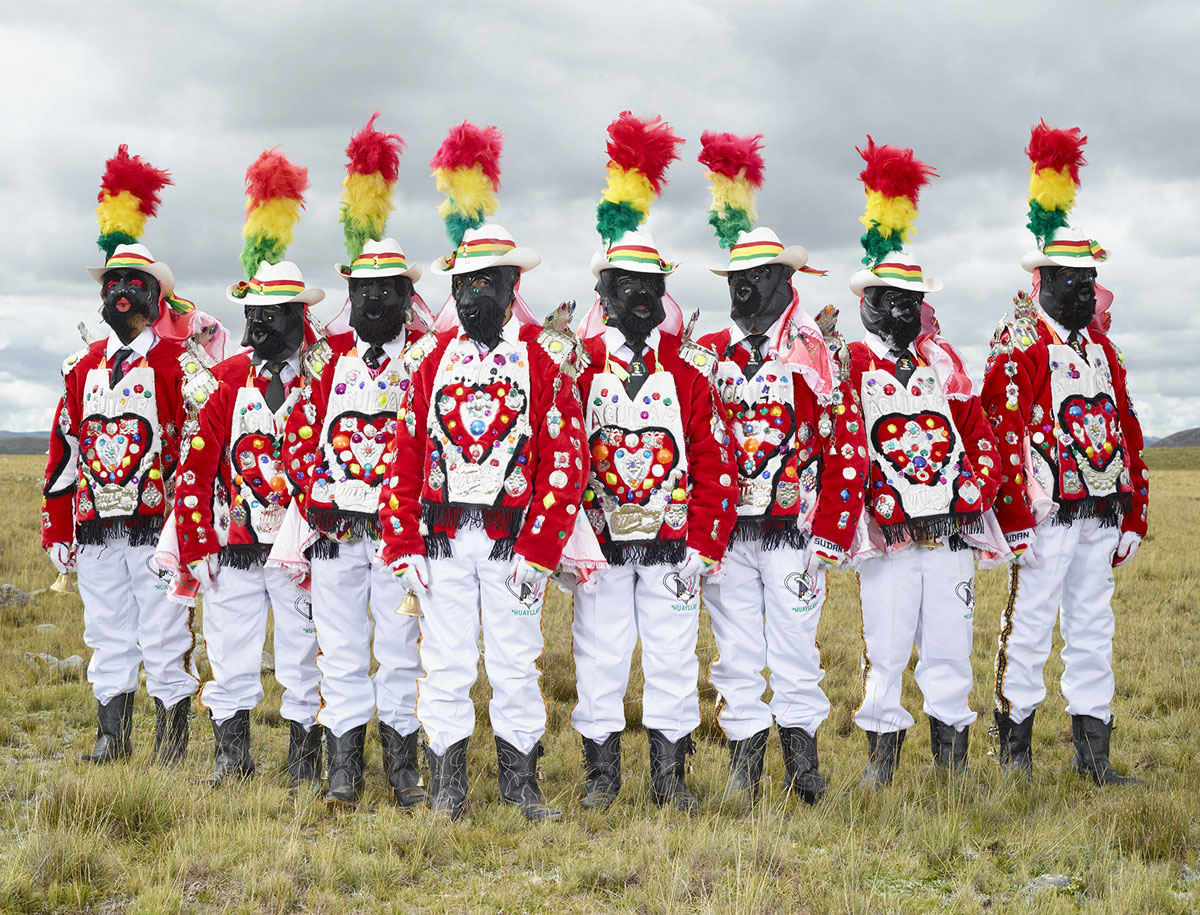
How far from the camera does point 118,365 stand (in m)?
5.82

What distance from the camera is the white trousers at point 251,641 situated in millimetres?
5336

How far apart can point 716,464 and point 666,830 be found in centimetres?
175

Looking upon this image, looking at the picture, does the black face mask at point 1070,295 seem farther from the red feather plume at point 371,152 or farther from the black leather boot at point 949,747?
the red feather plume at point 371,152

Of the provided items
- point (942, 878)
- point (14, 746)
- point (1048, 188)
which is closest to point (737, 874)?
point (942, 878)

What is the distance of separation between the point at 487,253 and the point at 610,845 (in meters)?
2.80

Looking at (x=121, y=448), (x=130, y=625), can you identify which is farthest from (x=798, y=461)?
(x=130, y=625)

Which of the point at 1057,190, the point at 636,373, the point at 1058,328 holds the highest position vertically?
the point at 1057,190

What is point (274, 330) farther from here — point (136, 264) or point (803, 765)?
point (803, 765)

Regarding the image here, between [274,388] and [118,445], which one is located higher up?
[274,388]

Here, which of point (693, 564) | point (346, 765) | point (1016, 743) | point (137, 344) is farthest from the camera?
point (137, 344)

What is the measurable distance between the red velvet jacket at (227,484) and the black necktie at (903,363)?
3.27 m

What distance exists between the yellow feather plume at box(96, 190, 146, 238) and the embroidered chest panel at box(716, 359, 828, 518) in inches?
150

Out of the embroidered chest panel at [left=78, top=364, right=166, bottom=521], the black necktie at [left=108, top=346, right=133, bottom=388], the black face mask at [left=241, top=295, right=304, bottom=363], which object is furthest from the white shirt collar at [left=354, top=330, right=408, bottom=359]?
the black necktie at [left=108, top=346, right=133, bottom=388]

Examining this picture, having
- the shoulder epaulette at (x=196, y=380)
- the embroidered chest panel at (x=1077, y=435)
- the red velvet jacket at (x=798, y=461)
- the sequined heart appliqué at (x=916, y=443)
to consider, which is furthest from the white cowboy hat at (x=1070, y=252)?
the shoulder epaulette at (x=196, y=380)
